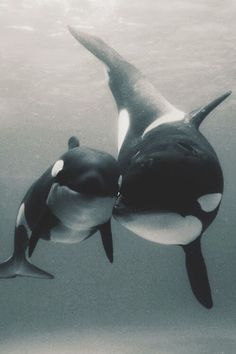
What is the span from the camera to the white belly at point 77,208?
369 cm

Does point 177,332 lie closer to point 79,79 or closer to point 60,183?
point 79,79

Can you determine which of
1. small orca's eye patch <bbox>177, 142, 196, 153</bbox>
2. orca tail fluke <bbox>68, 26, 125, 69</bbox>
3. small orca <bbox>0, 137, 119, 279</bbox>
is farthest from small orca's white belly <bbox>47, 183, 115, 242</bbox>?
orca tail fluke <bbox>68, 26, 125, 69</bbox>

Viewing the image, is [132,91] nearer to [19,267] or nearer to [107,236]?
[107,236]

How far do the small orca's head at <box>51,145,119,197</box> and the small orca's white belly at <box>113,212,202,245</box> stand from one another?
0.27m

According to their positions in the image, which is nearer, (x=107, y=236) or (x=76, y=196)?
(x=76, y=196)

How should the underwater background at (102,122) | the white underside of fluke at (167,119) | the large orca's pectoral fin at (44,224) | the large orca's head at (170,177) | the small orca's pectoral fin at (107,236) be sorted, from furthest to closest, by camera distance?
the underwater background at (102,122) → the white underside of fluke at (167,119) → the small orca's pectoral fin at (107,236) → the large orca's pectoral fin at (44,224) → the large orca's head at (170,177)

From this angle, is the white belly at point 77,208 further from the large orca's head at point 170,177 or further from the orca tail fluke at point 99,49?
the orca tail fluke at point 99,49

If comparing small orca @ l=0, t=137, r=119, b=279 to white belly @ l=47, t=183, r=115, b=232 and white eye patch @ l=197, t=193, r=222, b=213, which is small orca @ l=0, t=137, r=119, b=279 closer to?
white belly @ l=47, t=183, r=115, b=232

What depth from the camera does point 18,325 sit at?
25.0m

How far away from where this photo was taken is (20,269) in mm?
6707

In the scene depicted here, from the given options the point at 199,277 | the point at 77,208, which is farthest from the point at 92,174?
the point at 199,277

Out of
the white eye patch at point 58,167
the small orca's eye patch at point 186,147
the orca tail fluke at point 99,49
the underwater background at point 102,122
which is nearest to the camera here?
the small orca's eye patch at point 186,147

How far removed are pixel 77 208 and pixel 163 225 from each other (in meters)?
0.76

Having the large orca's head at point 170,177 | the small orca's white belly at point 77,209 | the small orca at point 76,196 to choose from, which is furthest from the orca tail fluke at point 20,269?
the large orca's head at point 170,177
